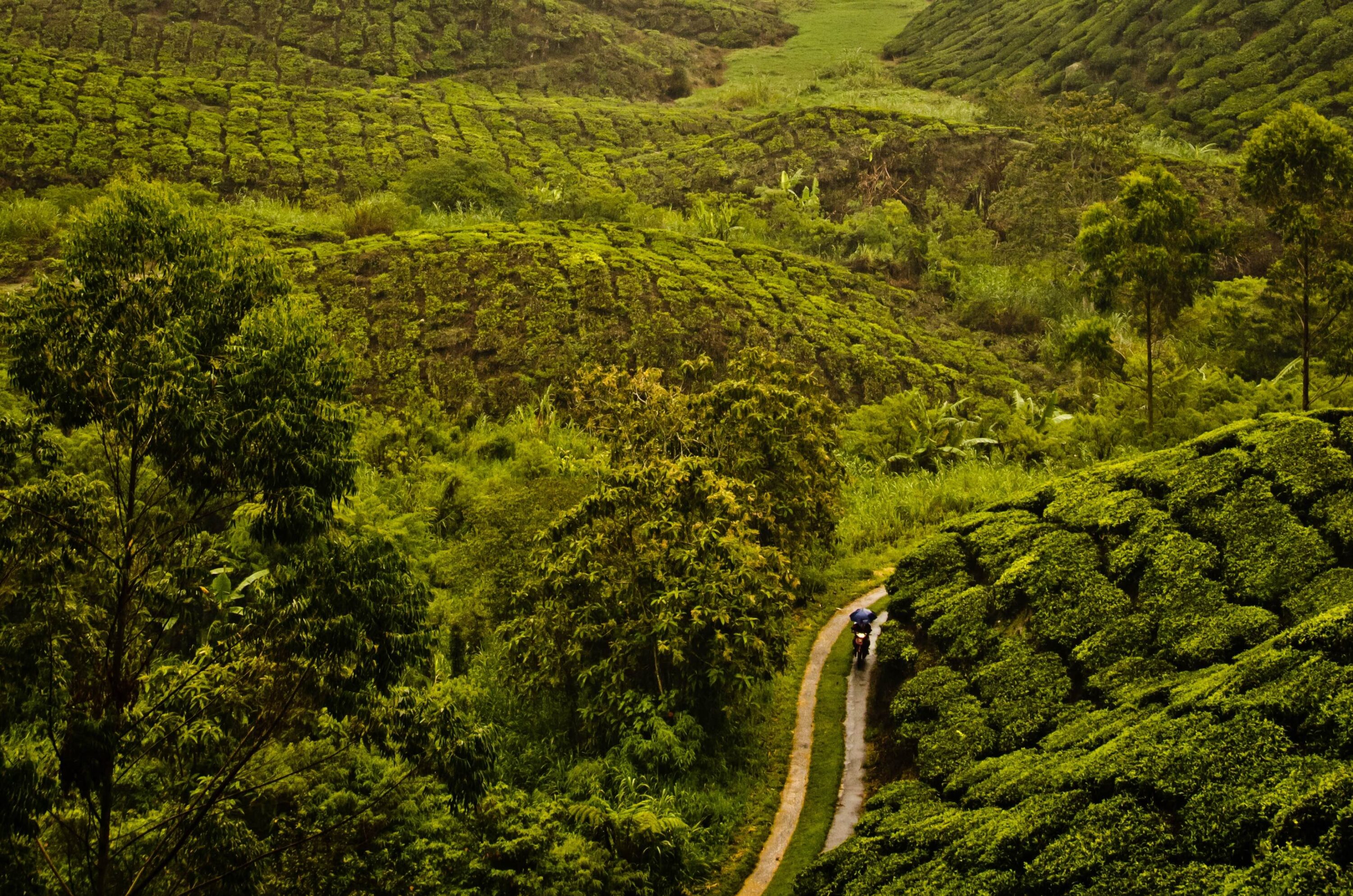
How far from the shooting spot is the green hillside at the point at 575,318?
28.4m

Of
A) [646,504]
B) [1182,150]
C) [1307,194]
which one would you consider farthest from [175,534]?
[1182,150]

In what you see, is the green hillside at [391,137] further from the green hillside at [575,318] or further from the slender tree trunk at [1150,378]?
the slender tree trunk at [1150,378]

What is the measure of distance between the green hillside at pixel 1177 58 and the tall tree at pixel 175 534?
46354mm

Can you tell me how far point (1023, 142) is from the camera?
44844mm

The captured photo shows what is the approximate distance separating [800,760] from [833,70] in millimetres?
57623

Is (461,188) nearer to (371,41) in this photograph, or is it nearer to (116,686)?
(371,41)

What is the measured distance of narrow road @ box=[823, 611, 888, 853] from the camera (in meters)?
14.9

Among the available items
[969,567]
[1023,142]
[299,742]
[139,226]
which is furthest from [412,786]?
[1023,142]

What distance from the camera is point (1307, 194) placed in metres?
20.7

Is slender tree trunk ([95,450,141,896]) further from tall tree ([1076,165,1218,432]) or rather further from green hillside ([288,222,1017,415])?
tall tree ([1076,165,1218,432])

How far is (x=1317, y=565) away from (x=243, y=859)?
44.9ft

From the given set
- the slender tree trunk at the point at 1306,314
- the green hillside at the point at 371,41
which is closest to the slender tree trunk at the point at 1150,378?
the slender tree trunk at the point at 1306,314

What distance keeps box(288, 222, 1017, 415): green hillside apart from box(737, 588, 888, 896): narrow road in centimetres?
1006

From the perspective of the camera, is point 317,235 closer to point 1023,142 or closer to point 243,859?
point 243,859
